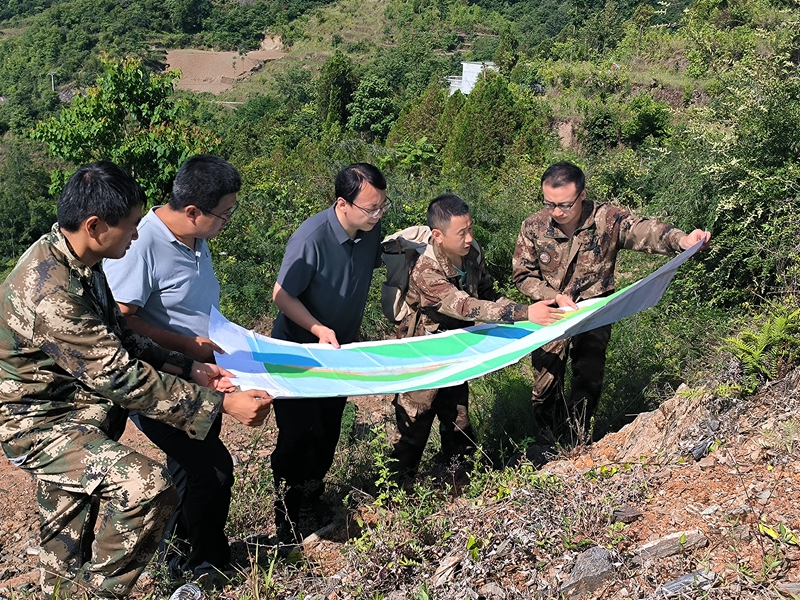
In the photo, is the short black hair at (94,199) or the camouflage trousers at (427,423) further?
the camouflage trousers at (427,423)

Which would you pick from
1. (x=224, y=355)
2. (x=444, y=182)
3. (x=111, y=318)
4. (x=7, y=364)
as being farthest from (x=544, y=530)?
(x=444, y=182)

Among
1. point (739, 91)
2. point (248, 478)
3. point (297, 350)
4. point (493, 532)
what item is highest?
point (739, 91)

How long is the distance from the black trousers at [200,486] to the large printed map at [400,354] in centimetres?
31

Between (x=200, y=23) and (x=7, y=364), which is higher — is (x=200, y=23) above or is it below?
above

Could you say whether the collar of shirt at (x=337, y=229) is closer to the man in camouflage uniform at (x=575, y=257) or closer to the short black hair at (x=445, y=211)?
the short black hair at (x=445, y=211)

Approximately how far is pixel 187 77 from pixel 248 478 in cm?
7812

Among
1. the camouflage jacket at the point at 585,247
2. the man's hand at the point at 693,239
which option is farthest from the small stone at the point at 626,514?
the man's hand at the point at 693,239

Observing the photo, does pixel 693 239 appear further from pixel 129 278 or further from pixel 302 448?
pixel 129 278

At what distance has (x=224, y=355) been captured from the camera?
3016mm

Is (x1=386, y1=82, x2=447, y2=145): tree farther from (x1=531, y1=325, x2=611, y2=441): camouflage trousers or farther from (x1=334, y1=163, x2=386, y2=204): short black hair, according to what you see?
(x1=334, y1=163, x2=386, y2=204): short black hair

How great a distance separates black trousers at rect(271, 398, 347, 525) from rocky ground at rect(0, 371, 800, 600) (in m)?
0.24

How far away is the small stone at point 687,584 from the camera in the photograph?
7.50 ft

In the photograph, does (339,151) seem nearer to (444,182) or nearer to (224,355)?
(444,182)

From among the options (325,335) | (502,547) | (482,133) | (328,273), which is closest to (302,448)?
(325,335)
